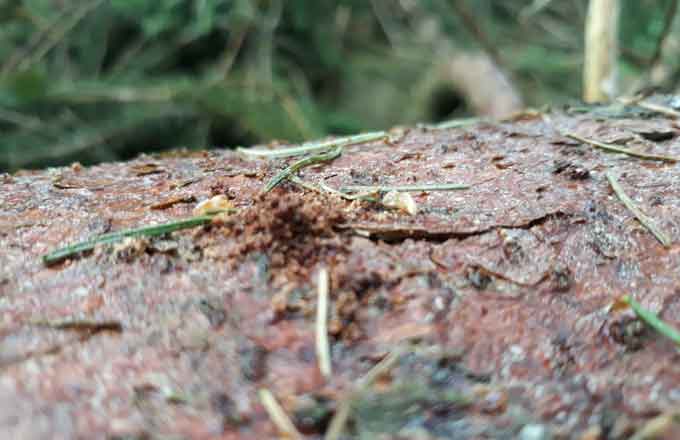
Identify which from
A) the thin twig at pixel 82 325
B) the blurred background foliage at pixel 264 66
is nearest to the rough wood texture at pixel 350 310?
the thin twig at pixel 82 325

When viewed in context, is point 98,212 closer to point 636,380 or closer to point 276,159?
point 276,159

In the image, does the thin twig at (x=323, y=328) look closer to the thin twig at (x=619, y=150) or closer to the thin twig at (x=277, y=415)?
the thin twig at (x=277, y=415)

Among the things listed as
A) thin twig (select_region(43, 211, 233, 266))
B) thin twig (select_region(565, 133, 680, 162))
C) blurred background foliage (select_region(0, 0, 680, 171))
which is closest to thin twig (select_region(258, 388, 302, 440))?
thin twig (select_region(43, 211, 233, 266))

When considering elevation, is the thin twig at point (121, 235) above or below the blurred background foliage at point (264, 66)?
below

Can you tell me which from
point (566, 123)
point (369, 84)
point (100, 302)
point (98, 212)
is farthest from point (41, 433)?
point (369, 84)

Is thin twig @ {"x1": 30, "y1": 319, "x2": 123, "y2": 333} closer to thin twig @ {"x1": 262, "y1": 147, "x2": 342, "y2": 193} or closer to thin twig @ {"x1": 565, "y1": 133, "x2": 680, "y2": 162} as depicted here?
thin twig @ {"x1": 262, "y1": 147, "x2": 342, "y2": 193}
